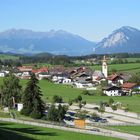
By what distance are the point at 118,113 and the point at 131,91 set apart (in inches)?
1320

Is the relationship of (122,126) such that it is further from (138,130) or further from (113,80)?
(113,80)

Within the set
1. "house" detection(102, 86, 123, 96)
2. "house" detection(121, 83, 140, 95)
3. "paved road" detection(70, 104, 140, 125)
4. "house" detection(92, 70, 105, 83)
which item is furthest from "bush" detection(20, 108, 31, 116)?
"house" detection(92, 70, 105, 83)

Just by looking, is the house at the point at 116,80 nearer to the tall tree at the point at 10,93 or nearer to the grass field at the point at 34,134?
the tall tree at the point at 10,93

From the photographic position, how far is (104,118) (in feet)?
213

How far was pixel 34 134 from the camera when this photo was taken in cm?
4147

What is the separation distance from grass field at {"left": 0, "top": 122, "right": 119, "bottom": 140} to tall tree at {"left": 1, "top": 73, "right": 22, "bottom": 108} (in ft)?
61.3

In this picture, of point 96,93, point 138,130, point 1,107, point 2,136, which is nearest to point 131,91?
point 96,93

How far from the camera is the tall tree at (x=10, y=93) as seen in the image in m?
67.2

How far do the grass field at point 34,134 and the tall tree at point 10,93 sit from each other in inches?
735

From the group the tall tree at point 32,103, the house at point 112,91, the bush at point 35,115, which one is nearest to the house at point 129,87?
the house at point 112,91

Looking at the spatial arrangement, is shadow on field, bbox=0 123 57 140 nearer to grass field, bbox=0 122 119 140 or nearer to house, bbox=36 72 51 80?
grass field, bbox=0 122 119 140

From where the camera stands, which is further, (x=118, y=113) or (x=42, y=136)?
(x=118, y=113)

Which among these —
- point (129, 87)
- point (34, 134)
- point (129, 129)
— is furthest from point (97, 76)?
point (34, 134)

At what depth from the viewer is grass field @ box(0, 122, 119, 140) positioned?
38.2m
